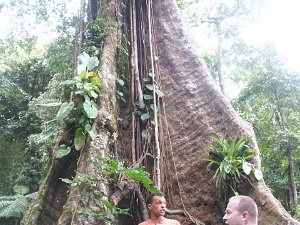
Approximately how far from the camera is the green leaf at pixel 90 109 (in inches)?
152

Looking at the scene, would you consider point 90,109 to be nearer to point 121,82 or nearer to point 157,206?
point 121,82

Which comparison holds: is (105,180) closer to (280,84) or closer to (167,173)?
(167,173)

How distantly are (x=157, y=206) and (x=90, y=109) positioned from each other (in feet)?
4.22

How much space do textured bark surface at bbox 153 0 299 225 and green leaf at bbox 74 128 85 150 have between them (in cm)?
142

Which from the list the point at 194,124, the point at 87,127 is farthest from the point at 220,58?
the point at 87,127

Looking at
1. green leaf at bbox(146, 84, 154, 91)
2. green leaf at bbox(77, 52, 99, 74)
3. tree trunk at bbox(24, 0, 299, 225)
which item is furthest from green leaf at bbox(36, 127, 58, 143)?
green leaf at bbox(146, 84, 154, 91)

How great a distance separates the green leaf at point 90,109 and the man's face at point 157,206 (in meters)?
1.12

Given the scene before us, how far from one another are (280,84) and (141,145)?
16.5ft

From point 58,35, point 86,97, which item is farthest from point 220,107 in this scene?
point 58,35

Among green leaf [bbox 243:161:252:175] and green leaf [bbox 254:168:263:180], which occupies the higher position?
green leaf [bbox 243:161:252:175]

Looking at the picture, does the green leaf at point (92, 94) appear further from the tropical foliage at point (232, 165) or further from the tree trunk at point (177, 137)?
the tropical foliage at point (232, 165)

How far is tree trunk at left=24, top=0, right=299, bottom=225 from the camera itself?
381 centimetres

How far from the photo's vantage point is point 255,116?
9.52 metres

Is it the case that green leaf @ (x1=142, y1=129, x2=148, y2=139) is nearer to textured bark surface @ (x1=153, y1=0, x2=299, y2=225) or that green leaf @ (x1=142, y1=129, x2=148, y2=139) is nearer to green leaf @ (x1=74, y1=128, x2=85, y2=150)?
textured bark surface @ (x1=153, y1=0, x2=299, y2=225)
